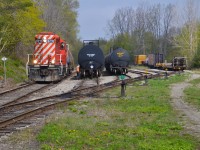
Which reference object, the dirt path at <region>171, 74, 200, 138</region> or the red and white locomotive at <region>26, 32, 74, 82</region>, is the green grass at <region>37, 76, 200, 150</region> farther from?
the red and white locomotive at <region>26, 32, 74, 82</region>

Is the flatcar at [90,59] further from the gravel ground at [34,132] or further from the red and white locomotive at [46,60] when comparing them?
the gravel ground at [34,132]

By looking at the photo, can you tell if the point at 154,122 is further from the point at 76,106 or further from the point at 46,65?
the point at 46,65

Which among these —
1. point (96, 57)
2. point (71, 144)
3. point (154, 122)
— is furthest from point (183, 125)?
point (96, 57)

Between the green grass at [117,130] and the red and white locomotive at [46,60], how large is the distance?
1333 cm

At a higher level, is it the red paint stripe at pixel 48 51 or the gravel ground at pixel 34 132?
the red paint stripe at pixel 48 51

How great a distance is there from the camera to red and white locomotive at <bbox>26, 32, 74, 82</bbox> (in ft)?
84.6

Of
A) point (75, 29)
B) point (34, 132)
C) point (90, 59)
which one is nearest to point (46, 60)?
point (90, 59)

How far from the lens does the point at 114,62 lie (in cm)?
3703

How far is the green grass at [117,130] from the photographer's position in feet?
23.9

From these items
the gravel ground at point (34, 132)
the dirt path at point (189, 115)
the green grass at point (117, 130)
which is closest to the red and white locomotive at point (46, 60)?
the dirt path at point (189, 115)

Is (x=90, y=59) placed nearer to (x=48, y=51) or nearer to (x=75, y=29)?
(x=48, y=51)

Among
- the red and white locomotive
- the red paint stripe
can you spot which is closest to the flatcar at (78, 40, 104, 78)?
the red and white locomotive

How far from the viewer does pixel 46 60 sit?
27062 mm

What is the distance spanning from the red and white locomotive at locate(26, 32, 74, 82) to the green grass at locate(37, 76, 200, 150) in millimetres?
13333
